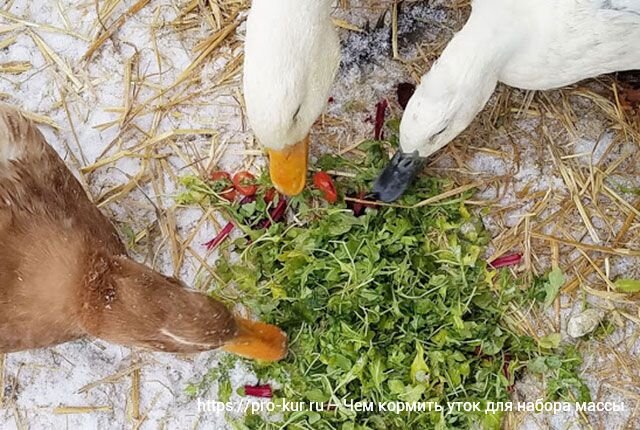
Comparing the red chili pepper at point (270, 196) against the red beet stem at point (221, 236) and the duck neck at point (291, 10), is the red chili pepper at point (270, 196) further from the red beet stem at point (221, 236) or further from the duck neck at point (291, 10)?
the duck neck at point (291, 10)

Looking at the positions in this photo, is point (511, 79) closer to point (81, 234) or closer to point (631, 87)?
point (631, 87)

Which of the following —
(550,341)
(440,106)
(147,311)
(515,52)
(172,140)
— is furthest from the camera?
(172,140)

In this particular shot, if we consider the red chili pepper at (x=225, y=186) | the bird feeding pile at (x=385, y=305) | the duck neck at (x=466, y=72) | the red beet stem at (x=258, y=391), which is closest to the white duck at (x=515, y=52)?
the duck neck at (x=466, y=72)

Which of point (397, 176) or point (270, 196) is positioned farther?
point (270, 196)

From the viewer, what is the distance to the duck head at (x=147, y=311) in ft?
5.80

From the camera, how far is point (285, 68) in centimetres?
182

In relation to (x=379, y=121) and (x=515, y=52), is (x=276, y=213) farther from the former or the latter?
(x=515, y=52)

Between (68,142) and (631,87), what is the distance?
5.77ft

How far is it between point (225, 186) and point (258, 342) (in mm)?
556

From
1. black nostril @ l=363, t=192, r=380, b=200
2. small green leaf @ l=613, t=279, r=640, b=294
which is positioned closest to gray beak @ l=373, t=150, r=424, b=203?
black nostril @ l=363, t=192, r=380, b=200

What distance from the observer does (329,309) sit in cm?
229

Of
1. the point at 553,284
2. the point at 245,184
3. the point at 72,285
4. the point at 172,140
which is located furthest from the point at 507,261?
the point at 72,285

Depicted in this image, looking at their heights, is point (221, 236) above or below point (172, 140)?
below

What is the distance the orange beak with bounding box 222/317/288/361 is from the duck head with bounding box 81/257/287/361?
0.12m
